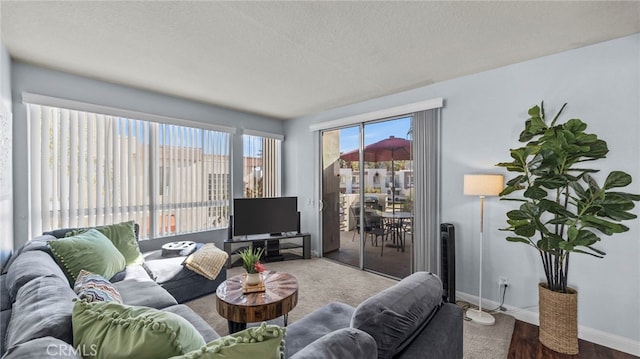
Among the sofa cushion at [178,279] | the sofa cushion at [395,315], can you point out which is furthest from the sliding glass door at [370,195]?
the sofa cushion at [395,315]

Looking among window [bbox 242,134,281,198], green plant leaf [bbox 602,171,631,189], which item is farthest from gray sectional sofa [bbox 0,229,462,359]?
window [bbox 242,134,281,198]

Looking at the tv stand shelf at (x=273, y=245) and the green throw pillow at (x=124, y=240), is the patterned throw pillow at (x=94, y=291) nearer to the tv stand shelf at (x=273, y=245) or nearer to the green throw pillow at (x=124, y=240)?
the green throw pillow at (x=124, y=240)

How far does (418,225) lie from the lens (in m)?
3.52

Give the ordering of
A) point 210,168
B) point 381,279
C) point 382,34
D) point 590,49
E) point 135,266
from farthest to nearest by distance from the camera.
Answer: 1. point 210,168
2. point 381,279
3. point 135,266
4. point 590,49
5. point 382,34

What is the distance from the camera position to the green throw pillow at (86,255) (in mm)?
2256

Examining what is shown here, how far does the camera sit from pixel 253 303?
2.02m

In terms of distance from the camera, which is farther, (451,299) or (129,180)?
(129,180)

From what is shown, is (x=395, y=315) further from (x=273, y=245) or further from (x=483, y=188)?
(x=273, y=245)

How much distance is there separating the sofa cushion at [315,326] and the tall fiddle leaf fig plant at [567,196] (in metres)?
1.76

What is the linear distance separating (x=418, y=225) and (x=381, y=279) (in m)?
0.96

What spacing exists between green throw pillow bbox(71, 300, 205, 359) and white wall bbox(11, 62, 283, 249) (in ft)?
9.40

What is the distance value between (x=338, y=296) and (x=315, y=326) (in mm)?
1562

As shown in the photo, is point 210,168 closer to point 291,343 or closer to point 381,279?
point 381,279

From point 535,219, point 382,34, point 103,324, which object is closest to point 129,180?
point 103,324
